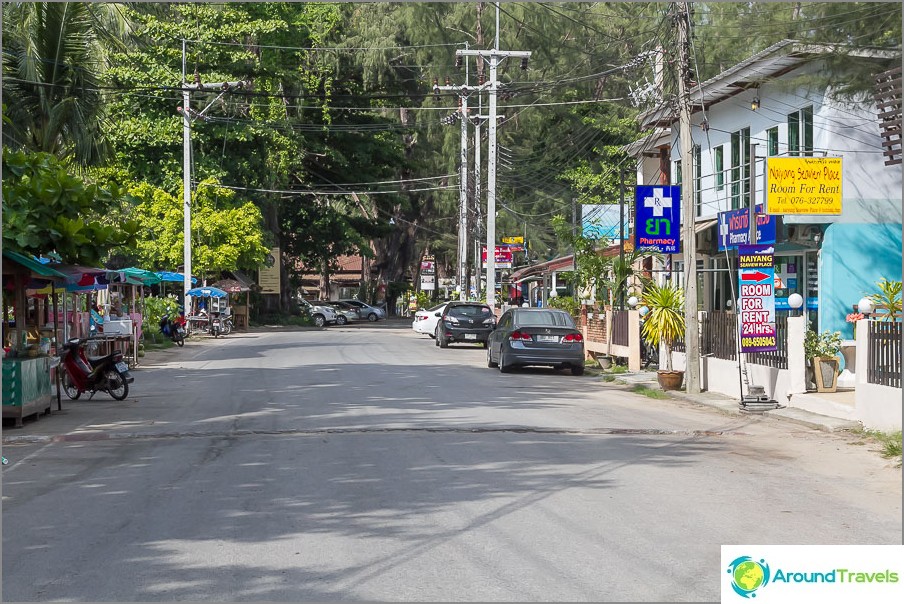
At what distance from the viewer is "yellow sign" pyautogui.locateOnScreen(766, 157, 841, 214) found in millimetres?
21750

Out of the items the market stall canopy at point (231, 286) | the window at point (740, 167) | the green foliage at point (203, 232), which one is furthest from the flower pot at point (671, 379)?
the market stall canopy at point (231, 286)

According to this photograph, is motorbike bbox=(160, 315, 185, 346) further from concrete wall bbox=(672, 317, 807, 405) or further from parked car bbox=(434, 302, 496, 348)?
concrete wall bbox=(672, 317, 807, 405)

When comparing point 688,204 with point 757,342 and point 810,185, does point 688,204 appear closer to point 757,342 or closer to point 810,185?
point 810,185

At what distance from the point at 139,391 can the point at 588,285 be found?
1620 centimetres

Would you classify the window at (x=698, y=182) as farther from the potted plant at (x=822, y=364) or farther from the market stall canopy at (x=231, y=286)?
the market stall canopy at (x=231, y=286)

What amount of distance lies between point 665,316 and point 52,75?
16073 mm

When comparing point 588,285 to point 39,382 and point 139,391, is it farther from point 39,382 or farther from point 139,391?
point 39,382

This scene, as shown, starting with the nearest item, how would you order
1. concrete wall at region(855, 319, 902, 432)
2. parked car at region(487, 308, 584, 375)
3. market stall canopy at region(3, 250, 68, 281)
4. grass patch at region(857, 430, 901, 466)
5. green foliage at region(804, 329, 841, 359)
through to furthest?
grass patch at region(857, 430, 901, 466), concrete wall at region(855, 319, 902, 432), market stall canopy at region(3, 250, 68, 281), green foliage at region(804, 329, 841, 359), parked car at region(487, 308, 584, 375)

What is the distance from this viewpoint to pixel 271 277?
196ft

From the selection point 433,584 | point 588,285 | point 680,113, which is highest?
point 680,113

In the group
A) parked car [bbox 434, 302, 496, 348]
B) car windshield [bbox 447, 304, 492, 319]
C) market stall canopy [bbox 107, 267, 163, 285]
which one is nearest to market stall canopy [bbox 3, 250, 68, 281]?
market stall canopy [bbox 107, 267, 163, 285]

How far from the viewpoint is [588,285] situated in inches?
1320

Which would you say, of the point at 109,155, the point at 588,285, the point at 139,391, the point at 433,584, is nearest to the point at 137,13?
the point at 109,155

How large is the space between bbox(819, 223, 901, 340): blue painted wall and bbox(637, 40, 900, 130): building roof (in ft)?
12.9
